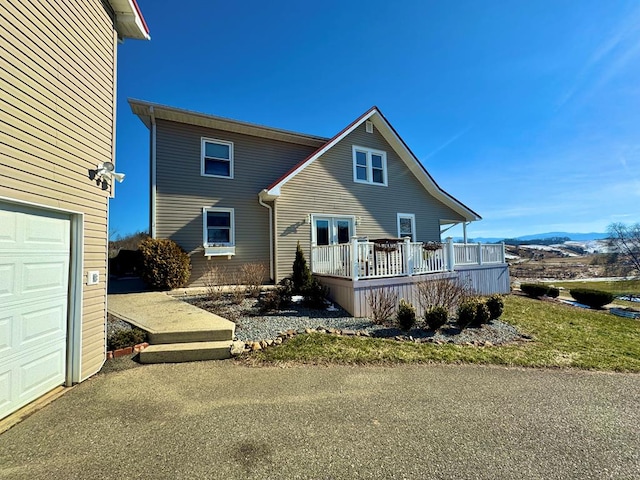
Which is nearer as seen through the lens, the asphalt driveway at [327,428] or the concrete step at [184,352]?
the asphalt driveway at [327,428]

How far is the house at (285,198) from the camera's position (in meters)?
9.49

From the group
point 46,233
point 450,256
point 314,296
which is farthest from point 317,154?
point 46,233

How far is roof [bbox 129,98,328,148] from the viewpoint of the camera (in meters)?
9.48

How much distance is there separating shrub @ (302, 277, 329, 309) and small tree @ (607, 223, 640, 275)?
3875 cm

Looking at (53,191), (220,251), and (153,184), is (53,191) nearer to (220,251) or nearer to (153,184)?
(153,184)

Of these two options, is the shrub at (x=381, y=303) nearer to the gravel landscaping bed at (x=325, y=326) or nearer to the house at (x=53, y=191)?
the gravel landscaping bed at (x=325, y=326)

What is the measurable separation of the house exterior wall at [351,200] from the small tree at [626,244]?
95.6ft

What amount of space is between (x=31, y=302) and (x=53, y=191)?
1.43m

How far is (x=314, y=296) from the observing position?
7883 mm

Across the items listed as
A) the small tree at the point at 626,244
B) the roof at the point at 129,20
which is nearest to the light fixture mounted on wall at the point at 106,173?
the roof at the point at 129,20

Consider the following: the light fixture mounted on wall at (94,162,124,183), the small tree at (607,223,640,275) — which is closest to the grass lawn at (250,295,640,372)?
the light fixture mounted on wall at (94,162,124,183)

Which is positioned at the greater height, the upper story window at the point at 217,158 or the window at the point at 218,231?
the upper story window at the point at 217,158

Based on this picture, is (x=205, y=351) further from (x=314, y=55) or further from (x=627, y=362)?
(x=314, y=55)

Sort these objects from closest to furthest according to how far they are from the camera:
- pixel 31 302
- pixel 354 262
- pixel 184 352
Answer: pixel 31 302 → pixel 184 352 → pixel 354 262
